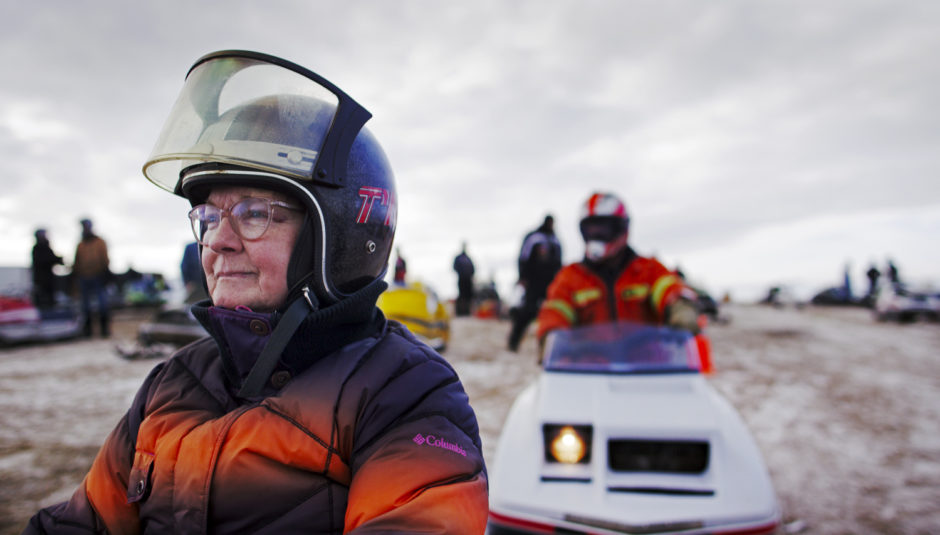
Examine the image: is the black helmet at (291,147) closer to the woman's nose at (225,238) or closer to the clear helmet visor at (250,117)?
the clear helmet visor at (250,117)

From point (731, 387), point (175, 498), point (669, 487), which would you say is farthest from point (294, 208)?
point (731, 387)

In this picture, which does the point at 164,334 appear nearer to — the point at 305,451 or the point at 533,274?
the point at 533,274

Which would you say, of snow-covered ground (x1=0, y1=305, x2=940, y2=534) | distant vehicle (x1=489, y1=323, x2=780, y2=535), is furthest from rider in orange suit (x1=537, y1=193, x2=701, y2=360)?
snow-covered ground (x1=0, y1=305, x2=940, y2=534)

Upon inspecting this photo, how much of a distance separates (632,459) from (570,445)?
310 mm

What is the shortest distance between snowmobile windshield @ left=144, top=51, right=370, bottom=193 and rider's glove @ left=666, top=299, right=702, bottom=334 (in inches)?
93.6

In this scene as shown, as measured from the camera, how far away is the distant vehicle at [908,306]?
1692 centimetres

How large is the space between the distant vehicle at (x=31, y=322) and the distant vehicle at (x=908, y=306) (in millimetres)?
23453

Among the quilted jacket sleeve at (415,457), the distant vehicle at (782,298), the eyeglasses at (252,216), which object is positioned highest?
the eyeglasses at (252,216)

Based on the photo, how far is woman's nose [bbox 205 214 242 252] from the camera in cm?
129

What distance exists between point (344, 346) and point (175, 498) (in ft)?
1.64

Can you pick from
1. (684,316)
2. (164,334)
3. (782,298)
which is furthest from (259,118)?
(782,298)

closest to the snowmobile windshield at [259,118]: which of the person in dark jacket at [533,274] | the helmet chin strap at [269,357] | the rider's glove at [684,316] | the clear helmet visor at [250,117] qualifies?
the clear helmet visor at [250,117]

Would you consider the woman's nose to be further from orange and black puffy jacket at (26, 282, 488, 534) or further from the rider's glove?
the rider's glove

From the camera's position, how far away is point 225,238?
4.23ft
